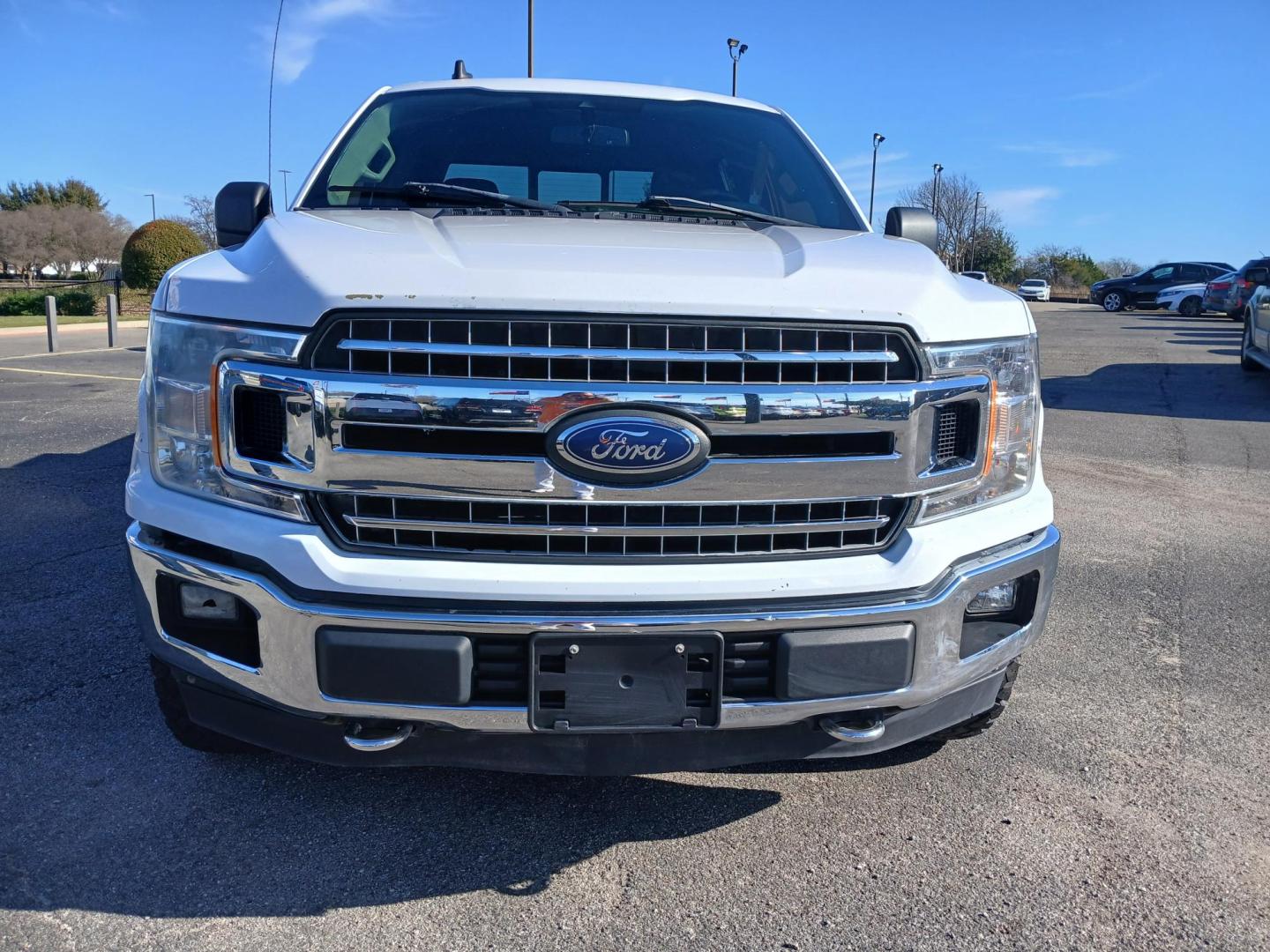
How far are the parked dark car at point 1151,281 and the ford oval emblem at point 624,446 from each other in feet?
122

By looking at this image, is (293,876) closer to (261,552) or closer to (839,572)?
(261,552)

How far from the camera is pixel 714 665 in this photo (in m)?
2.13

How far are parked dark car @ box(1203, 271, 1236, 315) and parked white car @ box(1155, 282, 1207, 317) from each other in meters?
2.60

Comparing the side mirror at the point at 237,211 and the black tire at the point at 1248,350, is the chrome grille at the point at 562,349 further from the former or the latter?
the black tire at the point at 1248,350

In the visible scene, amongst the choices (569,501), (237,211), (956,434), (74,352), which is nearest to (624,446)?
(569,501)

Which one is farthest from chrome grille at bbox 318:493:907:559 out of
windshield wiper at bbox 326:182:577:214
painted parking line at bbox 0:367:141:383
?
painted parking line at bbox 0:367:141:383

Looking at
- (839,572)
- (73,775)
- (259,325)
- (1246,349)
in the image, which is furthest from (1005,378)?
(1246,349)

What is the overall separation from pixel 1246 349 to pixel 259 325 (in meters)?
14.2

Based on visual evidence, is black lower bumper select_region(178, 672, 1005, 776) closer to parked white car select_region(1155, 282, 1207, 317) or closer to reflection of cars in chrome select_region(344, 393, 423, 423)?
reflection of cars in chrome select_region(344, 393, 423, 423)

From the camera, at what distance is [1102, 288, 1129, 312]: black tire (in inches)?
1401

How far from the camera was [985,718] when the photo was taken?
2.85 m

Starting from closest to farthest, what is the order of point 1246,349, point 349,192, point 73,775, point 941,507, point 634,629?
point 634,629
point 941,507
point 73,775
point 349,192
point 1246,349

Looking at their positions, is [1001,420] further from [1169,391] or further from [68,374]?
[68,374]

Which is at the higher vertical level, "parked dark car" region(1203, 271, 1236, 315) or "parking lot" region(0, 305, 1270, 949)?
"parked dark car" region(1203, 271, 1236, 315)
